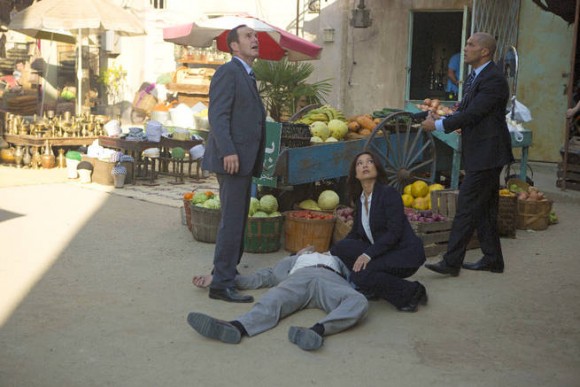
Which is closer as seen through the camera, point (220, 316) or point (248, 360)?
point (248, 360)

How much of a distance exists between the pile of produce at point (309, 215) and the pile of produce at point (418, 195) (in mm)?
1325

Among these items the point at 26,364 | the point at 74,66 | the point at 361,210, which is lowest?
the point at 26,364

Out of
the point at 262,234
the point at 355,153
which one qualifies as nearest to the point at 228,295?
the point at 262,234

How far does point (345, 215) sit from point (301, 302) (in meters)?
2.07

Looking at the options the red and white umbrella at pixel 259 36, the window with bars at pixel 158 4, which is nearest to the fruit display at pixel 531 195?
the red and white umbrella at pixel 259 36

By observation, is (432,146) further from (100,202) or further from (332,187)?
(100,202)

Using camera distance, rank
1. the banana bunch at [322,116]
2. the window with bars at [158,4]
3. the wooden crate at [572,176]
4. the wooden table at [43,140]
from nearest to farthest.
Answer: the banana bunch at [322,116] < the wooden crate at [572,176] < the wooden table at [43,140] < the window with bars at [158,4]

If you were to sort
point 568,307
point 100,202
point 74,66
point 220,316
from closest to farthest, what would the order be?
point 220,316, point 568,307, point 100,202, point 74,66

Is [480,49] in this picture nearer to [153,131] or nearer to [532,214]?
[532,214]

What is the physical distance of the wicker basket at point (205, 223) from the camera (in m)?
7.20

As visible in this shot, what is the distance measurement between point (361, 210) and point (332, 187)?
2867mm

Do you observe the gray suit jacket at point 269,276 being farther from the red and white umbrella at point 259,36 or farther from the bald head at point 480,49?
the red and white umbrella at point 259,36

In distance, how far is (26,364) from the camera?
409 centimetres

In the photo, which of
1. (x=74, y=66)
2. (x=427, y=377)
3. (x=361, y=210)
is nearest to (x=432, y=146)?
(x=361, y=210)
